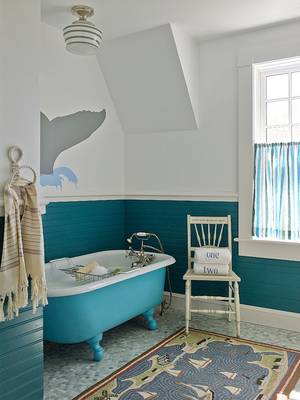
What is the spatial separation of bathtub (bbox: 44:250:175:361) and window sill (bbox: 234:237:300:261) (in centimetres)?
73

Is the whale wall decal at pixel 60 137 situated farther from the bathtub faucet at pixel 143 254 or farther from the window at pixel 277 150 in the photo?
the window at pixel 277 150

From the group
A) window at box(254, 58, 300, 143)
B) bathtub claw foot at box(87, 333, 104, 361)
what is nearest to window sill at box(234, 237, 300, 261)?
window at box(254, 58, 300, 143)

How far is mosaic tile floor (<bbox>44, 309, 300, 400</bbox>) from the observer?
8.87ft

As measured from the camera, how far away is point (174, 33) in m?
3.69

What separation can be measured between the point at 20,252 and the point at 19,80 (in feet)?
3.12

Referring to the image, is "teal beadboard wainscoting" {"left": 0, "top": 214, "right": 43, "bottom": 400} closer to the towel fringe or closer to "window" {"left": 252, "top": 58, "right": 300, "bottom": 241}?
the towel fringe

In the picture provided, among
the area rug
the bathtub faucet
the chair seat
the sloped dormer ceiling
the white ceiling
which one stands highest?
the white ceiling

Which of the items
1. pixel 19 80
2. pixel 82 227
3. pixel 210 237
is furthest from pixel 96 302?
pixel 19 80

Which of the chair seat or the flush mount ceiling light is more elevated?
the flush mount ceiling light

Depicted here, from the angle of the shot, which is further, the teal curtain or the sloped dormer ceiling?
the sloped dormer ceiling

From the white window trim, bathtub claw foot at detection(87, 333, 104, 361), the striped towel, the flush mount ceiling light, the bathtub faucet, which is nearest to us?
the striped towel

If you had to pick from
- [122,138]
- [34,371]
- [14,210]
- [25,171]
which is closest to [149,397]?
[34,371]

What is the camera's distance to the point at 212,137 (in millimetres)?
4070

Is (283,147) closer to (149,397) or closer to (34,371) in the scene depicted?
(149,397)
